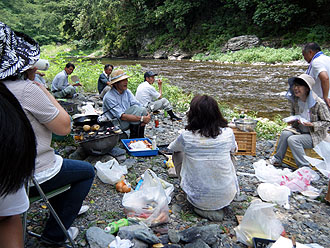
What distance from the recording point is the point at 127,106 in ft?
15.2

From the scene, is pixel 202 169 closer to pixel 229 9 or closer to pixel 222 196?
pixel 222 196

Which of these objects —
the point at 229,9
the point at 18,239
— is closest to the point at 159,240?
the point at 18,239

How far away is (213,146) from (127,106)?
7.70ft

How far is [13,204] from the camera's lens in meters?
1.32

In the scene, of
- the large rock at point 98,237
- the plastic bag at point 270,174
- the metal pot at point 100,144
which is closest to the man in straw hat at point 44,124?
the large rock at point 98,237

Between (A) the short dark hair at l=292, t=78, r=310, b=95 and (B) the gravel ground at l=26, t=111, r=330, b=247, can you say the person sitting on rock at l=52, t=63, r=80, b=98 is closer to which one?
(B) the gravel ground at l=26, t=111, r=330, b=247

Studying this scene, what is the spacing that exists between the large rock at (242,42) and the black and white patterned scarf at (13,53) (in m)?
23.1

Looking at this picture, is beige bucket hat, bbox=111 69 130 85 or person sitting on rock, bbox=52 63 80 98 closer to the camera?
beige bucket hat, bbox=111 69 130 85

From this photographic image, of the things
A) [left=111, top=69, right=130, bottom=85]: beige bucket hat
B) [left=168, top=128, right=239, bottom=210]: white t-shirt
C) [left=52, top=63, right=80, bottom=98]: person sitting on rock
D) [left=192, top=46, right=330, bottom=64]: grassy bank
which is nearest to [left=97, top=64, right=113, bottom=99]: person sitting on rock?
[left=52, top=63, right=80, bottom=98]: person sitting on rock

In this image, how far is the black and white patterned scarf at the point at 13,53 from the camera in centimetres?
159

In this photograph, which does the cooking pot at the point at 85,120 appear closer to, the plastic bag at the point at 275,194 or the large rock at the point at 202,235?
the large rock at the point at 202,235

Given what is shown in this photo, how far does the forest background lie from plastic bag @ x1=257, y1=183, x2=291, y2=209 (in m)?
20.2

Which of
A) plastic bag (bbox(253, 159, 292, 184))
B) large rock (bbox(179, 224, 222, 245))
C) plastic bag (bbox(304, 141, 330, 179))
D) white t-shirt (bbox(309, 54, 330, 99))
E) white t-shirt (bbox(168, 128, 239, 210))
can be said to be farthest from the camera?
white t-shirt (bbox(309, 54, 330, 99))

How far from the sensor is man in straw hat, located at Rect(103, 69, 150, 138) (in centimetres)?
437
